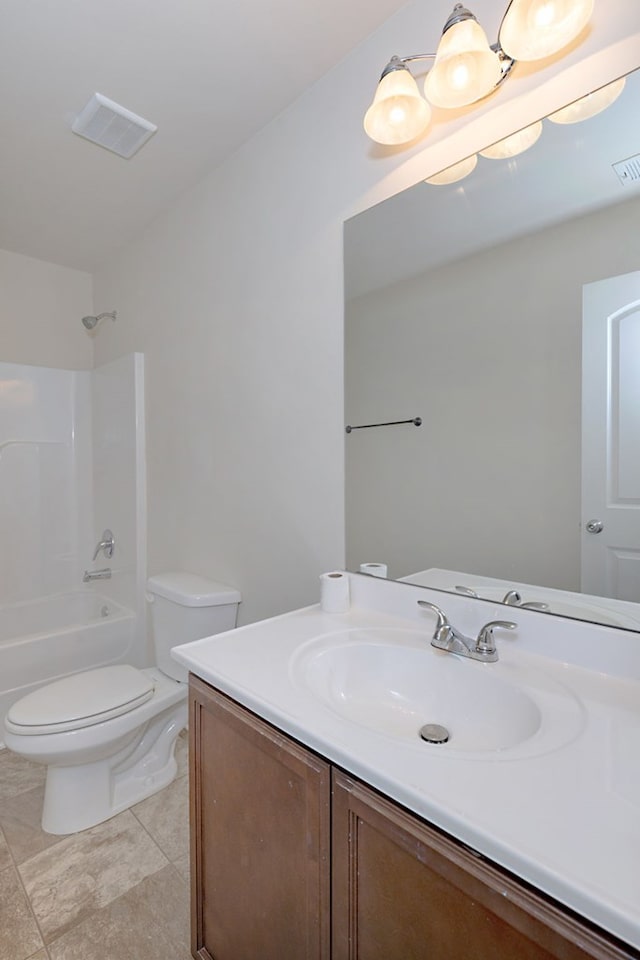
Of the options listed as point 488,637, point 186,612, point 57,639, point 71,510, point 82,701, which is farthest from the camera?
point 71,510

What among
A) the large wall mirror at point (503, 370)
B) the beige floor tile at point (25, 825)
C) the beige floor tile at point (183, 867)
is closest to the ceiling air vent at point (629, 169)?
the large wall mirror at point (503, 370)

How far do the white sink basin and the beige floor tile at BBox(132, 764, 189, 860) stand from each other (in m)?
1.03

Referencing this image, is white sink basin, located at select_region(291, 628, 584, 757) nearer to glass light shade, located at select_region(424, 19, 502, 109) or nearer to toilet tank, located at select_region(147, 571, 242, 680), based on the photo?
toilet tank, located at select_region(147, 571, 242, 680)

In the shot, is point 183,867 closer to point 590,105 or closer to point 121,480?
point 121,480

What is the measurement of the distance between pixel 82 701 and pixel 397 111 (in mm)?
2041

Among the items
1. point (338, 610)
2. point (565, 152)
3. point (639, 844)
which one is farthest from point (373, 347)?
point (639, 844)

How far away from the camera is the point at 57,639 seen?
7.18 feet

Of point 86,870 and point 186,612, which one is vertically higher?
point 186,612

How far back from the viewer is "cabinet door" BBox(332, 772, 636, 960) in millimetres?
490

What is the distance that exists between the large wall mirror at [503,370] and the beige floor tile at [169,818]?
3.69ft

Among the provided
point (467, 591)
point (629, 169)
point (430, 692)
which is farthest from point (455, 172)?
point (430, 692)

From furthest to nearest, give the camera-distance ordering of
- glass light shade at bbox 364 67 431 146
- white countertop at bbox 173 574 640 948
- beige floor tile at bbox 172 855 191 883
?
beige floor tile at bbox 172 855 191 883, glass light shade at bbox 364 67 431 146, white countertop at bbox 173 574 640 948

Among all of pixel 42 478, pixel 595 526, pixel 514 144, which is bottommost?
pixel 595 526

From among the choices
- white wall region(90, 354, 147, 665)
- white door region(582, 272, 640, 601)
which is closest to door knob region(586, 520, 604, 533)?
white door region(582, 272, 640, 601)
